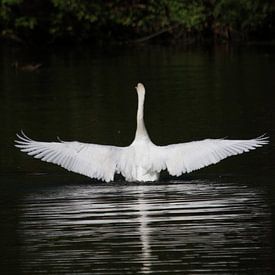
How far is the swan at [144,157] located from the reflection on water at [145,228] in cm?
21

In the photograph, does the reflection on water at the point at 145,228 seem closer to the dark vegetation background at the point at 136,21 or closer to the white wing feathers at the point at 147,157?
the white wing feathers at the point at 147,157

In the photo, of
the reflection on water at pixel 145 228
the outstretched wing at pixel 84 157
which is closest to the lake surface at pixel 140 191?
the reflection on water at pixel 145 228

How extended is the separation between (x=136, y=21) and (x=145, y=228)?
109ft

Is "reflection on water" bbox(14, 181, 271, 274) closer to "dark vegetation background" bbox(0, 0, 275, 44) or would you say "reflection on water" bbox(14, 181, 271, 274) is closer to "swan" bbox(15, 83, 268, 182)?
"swan" bbox(15, 83, 268, 182)

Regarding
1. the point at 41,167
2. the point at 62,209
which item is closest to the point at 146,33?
the point at 41,167

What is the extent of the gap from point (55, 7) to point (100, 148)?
104 feet

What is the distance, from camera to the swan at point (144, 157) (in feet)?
53.9

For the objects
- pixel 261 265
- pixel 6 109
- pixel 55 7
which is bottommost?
pixel 261 265

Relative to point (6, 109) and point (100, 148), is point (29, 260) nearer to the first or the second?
point (100, 148)

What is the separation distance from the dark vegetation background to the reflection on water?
2860cm

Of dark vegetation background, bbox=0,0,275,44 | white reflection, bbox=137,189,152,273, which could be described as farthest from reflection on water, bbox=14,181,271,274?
dark vegetation background, bbox=0,0,275,44

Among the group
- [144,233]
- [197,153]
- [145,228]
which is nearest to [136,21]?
[197,153]

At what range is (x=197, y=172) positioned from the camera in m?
17.7

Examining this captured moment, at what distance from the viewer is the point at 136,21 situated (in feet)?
153
